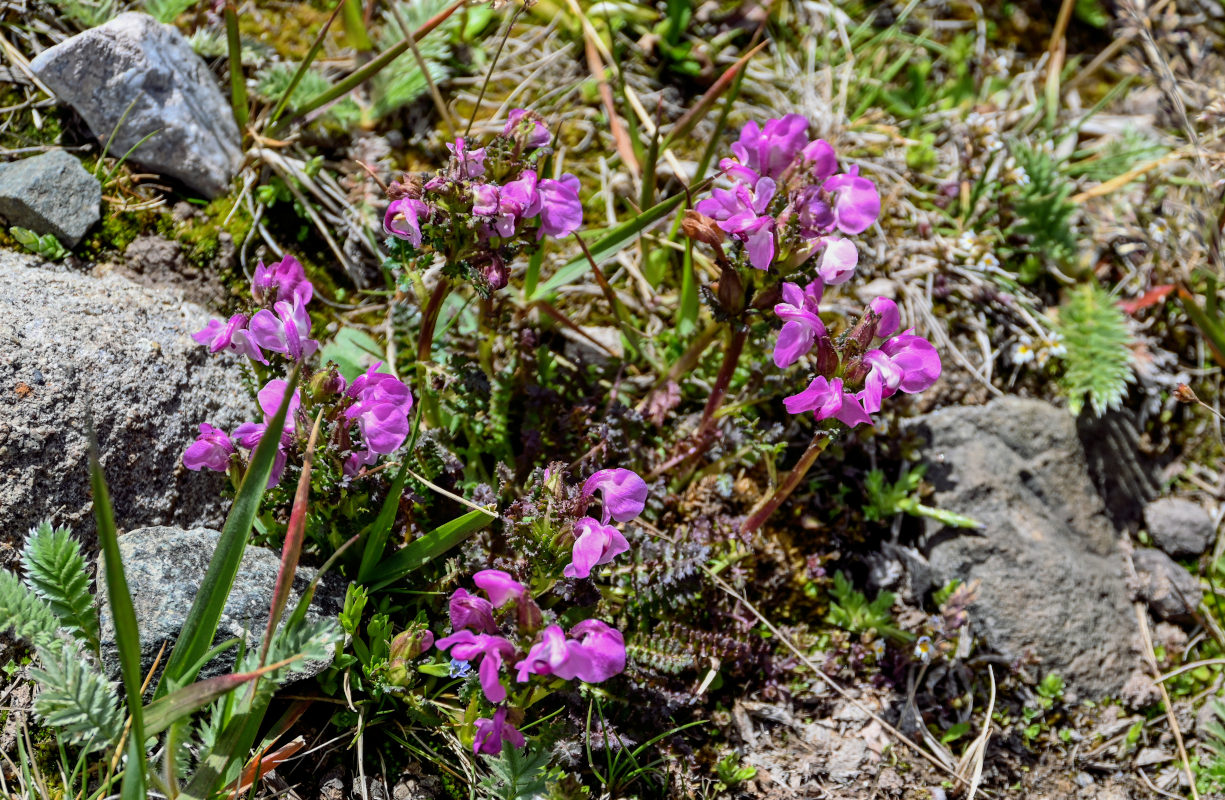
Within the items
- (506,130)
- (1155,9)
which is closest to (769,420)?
(506,130)

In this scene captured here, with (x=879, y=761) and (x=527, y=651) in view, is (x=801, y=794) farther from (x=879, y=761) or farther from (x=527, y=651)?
(x=527, y=651)

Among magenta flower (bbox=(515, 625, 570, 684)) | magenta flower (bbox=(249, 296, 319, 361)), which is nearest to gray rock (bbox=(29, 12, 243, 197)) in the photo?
magenta flower (bbox=(249, 296, 319, 361))

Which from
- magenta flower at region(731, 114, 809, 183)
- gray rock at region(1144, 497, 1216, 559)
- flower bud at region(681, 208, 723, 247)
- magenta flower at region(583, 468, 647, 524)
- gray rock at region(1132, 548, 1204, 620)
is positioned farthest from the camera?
gray rock at region(1144, 497, 1216, 559)

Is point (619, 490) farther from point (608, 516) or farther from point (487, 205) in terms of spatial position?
point (487, 205)

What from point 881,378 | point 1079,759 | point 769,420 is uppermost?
point 881,378

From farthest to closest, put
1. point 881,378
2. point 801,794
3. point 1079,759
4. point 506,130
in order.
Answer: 1. point 1079,759
2. point 801,794
3. point 506,130
4. point 881,378

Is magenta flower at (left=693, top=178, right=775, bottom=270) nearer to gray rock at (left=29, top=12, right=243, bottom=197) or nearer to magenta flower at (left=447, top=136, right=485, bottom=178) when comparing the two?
magenta flower at (left=447, top=136, right=485, bottom=178)

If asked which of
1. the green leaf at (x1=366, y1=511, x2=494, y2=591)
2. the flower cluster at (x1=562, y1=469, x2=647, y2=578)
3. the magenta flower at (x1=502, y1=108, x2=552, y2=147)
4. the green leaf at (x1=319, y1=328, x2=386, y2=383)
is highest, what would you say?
the magenta flower at (x1=502, y1=108, x2=552, y2=147)
